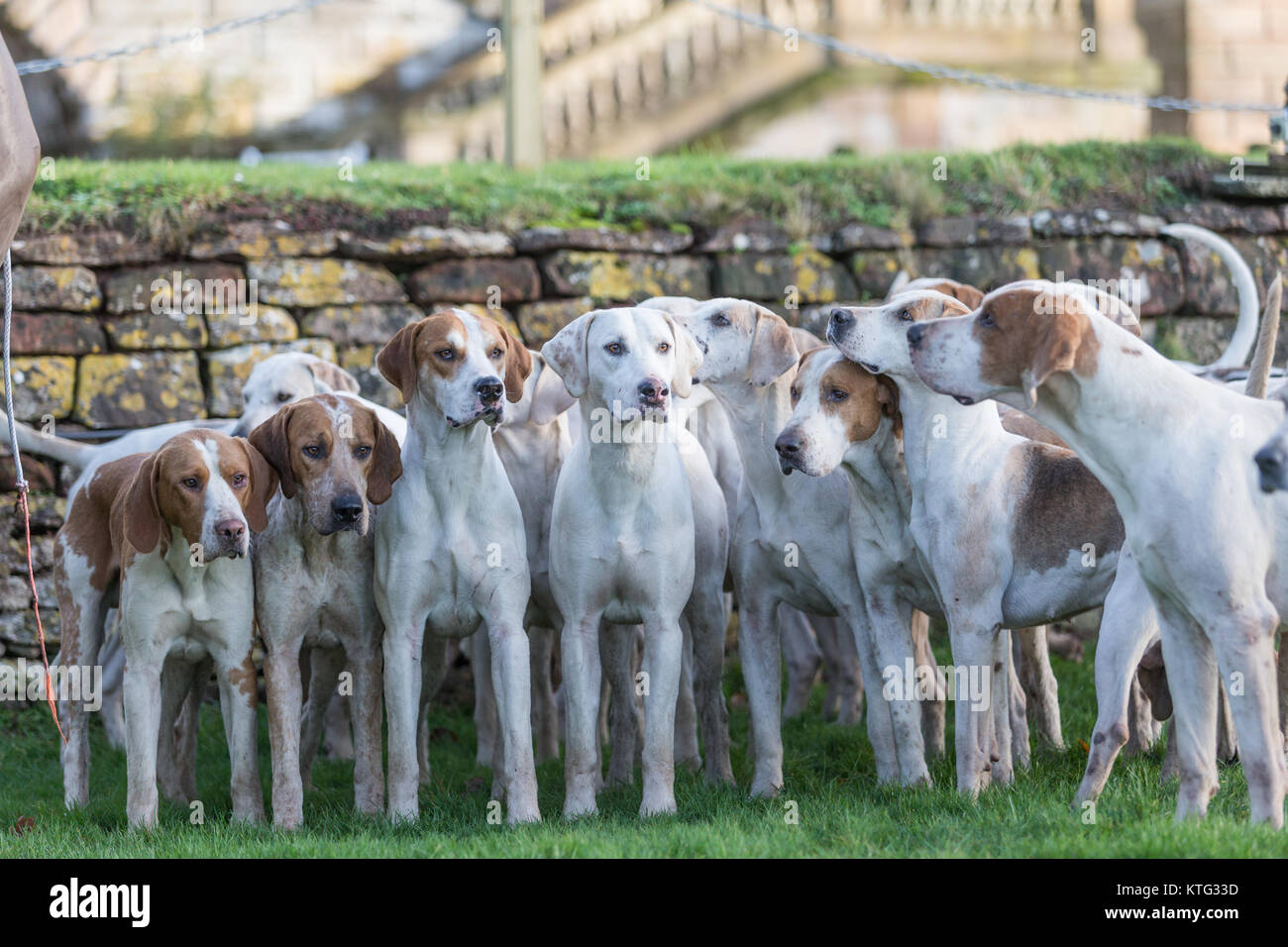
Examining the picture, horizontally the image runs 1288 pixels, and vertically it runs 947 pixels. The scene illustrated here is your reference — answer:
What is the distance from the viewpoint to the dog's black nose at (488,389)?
20.4ft

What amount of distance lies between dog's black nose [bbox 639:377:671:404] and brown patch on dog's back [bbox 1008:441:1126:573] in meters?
1.37

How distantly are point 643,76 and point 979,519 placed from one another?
11.8m

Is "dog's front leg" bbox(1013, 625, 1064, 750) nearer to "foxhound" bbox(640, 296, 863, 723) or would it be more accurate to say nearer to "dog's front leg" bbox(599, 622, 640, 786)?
"foxhound" bbox(640, 296, 863, 723)

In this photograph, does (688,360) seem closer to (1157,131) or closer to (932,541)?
(932,541)

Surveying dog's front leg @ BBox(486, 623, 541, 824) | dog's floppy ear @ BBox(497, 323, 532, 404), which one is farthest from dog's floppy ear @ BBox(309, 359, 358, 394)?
dog's front leg @ BBox(486, 623, 541, 824)

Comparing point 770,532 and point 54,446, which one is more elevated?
point 54,446

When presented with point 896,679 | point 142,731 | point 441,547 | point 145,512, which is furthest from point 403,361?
point 896,679

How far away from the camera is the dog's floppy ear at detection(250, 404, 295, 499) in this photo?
255 inches

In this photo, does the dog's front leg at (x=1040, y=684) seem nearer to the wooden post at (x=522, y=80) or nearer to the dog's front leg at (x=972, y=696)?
the dog's front leg at (x=972, y=696)

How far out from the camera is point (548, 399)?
7.28 m

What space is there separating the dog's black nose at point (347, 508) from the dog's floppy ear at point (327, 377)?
1.68m

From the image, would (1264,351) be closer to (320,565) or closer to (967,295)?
(967,295)
